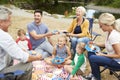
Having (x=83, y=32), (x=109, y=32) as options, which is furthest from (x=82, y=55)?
(x=83, y=32)

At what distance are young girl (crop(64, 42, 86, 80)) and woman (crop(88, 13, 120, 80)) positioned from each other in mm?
304

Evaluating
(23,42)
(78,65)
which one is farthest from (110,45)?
(23,42)

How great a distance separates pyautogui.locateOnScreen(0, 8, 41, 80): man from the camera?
288 cm

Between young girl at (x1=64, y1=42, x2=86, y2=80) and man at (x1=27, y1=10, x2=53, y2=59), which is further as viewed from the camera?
man at (x1=27, y1=10, x2=53, y2=59)

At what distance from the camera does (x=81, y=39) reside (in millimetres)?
4871

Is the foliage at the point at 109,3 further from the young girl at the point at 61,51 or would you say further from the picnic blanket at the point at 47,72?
the picnic blanket at the point at 47,72

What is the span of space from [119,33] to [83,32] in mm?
1435

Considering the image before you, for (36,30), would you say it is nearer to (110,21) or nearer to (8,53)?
(110,21)

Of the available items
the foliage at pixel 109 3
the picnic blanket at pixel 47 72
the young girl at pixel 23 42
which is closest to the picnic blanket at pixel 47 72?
the picnic blanket at pixel 47 72

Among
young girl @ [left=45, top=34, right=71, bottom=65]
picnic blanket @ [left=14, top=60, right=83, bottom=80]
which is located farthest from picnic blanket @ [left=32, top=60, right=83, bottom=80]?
young girl @ [left=45, top=34, right=71, bottom=65]

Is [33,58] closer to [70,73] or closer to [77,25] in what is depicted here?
[70,73]

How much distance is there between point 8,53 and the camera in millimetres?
2916

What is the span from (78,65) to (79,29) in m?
1.14

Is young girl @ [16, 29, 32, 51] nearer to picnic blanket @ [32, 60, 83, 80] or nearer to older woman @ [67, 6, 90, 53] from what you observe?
picnic blanket @ [32, 60, 83, 80]
